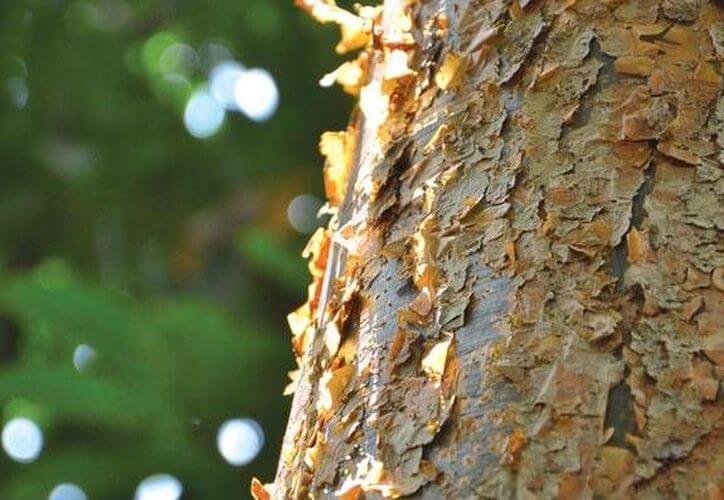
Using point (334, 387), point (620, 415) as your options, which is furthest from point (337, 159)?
point (620, 415)

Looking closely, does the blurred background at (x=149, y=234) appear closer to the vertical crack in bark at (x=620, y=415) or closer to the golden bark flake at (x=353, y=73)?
the golden bark flake at (x=353, y=73)

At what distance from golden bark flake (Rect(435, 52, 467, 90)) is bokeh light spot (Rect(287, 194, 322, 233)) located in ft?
4.57

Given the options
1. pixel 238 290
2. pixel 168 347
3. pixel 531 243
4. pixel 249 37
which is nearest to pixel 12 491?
pixel 168 347

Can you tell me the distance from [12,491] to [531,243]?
1.31m

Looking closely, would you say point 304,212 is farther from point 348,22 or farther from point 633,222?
point 633,222

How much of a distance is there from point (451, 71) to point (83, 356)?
1.20 m

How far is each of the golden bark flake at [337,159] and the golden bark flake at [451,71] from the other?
0.12 metres

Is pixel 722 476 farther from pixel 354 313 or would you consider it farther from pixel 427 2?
pixel 427 2

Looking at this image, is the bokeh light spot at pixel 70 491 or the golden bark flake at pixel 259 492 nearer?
the golden bark flake at pixel 259 492

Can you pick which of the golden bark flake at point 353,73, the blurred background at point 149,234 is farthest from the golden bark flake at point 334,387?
the blurred background at point 149,234

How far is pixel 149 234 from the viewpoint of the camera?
8.27 feet

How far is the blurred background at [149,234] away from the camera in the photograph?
1.58 m

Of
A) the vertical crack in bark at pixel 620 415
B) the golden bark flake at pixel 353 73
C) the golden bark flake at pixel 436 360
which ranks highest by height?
the golden bark flake at pixel 353 73

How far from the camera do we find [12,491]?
5.60ft
